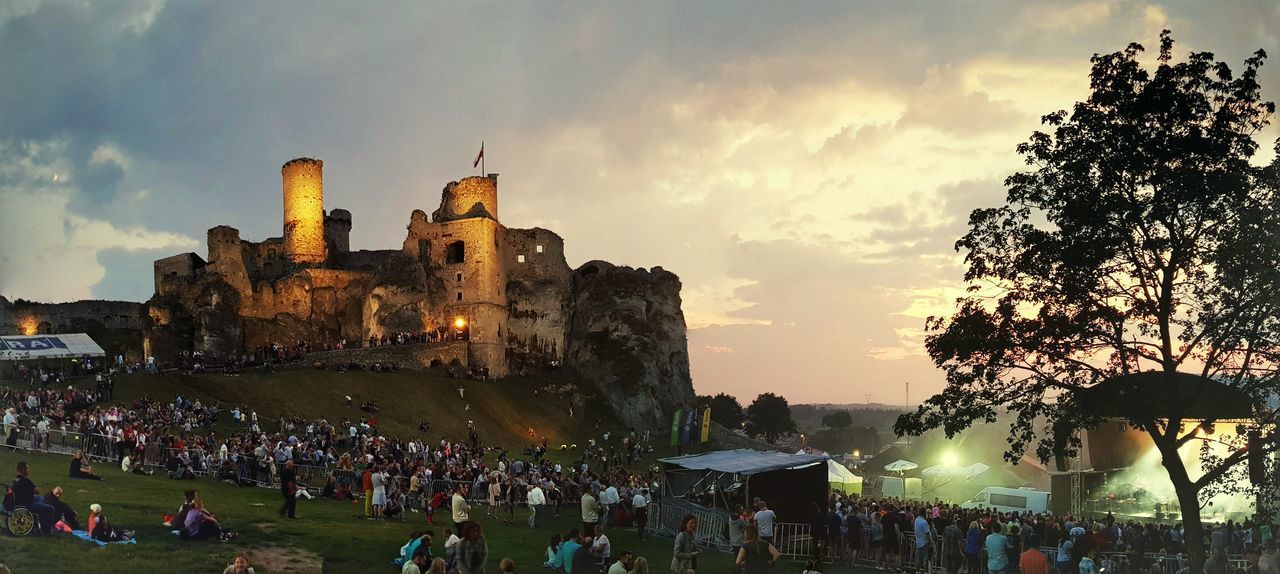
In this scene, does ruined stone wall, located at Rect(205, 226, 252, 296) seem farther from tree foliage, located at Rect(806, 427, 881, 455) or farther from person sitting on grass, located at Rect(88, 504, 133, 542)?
tree foliage, located at Rect(806, 427, 881, 455)

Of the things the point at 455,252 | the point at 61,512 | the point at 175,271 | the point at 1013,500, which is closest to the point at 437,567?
the point at 61,512

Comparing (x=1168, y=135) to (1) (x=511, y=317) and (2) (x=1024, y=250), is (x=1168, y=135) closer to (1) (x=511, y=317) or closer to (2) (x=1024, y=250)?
(2) (x=1024, y=250)

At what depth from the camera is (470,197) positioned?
80.7 m

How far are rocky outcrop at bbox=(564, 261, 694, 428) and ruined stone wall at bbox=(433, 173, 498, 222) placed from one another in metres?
12.7

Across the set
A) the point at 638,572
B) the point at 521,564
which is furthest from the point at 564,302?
the point at 638,572

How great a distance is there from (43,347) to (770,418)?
94.3 m

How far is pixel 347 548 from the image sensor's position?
20000 mm

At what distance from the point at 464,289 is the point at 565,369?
1174 centimetres

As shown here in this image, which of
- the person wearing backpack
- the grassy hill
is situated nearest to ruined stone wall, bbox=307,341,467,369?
the grassy hill

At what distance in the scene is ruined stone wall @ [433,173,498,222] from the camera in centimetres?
8031

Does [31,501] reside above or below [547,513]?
above

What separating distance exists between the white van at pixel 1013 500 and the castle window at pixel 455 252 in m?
50.8

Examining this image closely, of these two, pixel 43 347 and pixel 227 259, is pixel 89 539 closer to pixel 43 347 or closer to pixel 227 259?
pixel 43 347

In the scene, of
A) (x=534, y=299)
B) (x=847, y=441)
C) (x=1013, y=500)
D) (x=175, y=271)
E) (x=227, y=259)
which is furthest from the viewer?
(x=847, y=441)
